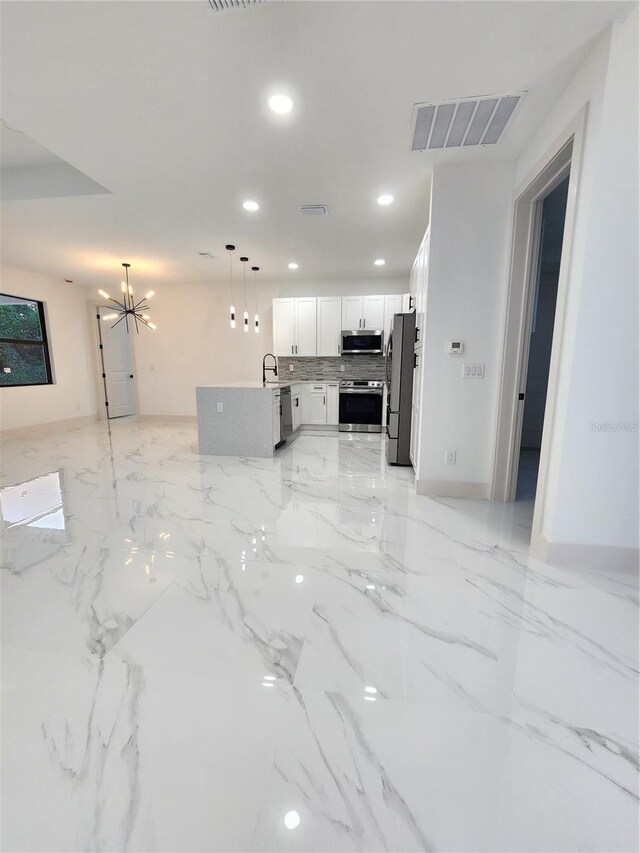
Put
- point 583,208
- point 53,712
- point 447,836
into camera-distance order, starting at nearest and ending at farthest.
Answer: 1. point 447,836
2. point 53,712
3. point 583,208

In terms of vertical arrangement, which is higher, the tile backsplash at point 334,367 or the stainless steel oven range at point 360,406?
the tile backsplash at point 334,367

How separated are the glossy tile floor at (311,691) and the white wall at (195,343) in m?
4.73

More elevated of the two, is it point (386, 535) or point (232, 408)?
point (232, 408)

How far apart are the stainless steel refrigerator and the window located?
19.7ft

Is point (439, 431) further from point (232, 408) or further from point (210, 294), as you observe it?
point (210, 294)

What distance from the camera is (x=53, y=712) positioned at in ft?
3.69

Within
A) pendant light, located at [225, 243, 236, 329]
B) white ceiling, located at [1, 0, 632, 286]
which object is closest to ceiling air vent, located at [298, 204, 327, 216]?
white ceiling, located at [1, 0, 632, 286]

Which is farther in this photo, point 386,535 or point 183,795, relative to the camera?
point 386,535

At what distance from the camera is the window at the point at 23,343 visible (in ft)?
17.6

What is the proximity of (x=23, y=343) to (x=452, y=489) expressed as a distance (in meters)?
6.91

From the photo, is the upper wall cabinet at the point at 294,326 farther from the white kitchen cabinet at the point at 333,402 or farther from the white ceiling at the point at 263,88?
the white ceiling at the point at 263,88

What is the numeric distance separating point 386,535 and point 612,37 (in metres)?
2.76

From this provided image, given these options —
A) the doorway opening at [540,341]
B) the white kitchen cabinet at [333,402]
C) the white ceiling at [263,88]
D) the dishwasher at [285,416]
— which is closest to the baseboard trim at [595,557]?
the doorway opening at [540,341]

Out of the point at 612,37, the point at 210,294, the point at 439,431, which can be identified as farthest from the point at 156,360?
the point at 612,37
